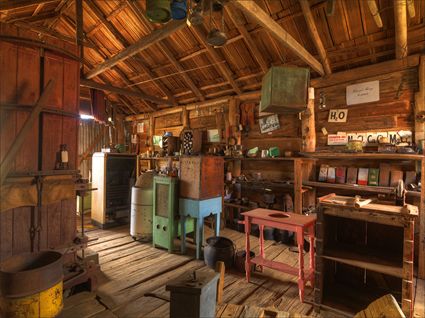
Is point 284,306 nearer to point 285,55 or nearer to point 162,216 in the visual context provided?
point 162,216

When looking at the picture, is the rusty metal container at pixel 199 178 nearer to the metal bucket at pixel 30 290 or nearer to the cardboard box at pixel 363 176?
the metal bucket at pixel 30 290

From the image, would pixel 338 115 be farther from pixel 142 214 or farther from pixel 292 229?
pixel 142 214

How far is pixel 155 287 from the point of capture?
3068mm

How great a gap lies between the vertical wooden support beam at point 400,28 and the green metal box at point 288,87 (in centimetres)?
171

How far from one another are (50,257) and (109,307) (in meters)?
0.86

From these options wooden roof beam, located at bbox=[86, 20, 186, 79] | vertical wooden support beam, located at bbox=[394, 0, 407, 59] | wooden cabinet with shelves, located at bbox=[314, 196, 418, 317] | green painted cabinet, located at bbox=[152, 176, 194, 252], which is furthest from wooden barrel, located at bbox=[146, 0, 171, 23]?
vertical wooden support beam, located at bbox=[394, 0, 407, 59]

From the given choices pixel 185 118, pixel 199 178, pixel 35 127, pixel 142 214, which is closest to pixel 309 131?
pixel 199 178

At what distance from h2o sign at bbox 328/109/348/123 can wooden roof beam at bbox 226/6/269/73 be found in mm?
1713

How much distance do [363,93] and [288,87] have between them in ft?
7.35

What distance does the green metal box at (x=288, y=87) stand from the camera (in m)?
2.88

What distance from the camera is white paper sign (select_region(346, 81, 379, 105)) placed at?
4113mm

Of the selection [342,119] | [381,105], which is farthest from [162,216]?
[381,105]

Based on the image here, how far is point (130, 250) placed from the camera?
427cm

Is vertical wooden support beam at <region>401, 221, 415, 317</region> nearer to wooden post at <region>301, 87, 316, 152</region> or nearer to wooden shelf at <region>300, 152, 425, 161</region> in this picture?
wooden shelf at <region>300, 152, 425, 161</region>
